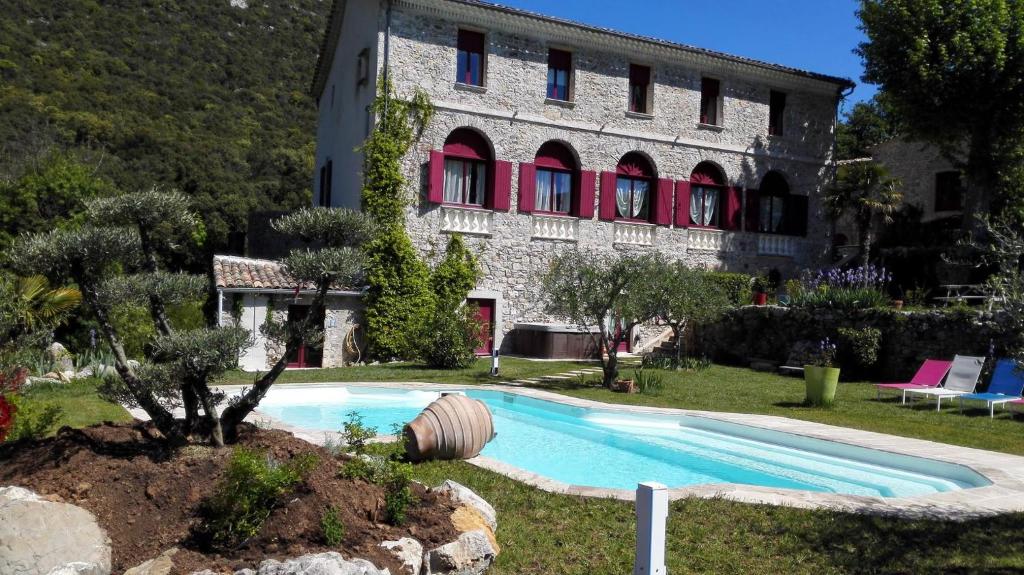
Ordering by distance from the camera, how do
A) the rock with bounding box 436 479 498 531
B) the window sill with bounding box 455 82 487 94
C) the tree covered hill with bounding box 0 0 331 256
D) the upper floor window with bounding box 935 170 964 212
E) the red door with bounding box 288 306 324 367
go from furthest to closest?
the tree covered hill with bounding box 0 0 331 256
the upper floor window with bounding box 935 170 964 212
the window sill with bounding box 455 82 487 94
the red door with bounding box 288 306 324 367
the rock with bounding box 436 479 498 531

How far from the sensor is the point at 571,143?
21.8m

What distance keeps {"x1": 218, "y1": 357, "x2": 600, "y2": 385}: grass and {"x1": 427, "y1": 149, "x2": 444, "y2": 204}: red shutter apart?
434 centimetres

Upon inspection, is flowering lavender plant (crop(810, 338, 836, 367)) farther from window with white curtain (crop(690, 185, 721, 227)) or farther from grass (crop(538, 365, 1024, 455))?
window with white curtain (crop(690, 185, 721, 227))

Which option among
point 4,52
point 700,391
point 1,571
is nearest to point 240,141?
point 4,52

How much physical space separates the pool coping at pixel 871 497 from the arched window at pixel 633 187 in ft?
41.0

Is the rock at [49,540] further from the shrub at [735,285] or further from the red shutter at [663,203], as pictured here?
the red shutter at [663,203]

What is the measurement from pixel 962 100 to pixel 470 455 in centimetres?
1908

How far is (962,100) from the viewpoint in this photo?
68.6 ft

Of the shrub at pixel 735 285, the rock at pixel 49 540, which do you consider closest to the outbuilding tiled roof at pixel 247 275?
the shrub at pixel 735 285

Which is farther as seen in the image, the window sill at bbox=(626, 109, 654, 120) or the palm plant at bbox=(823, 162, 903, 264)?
the palm plant at bbox=(823, 162, 903, 264)

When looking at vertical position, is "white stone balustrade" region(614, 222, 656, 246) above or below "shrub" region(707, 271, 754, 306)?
above

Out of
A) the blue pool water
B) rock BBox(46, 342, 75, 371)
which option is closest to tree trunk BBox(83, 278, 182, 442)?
the blue pool water

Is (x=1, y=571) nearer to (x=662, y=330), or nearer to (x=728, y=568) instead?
(x=728, y=568)

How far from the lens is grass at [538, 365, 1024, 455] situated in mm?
10617
